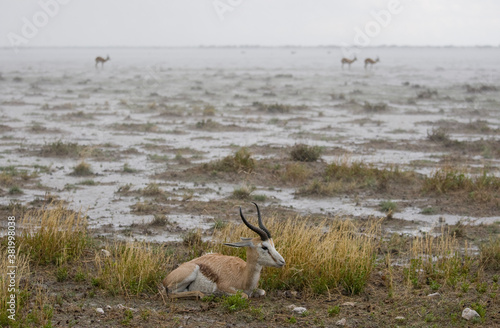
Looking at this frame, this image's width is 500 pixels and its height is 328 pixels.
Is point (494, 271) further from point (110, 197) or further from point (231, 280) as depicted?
point (110, 197)

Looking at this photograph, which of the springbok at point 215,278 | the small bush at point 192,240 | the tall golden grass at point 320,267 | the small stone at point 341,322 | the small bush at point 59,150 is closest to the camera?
the small stone at point 341,322

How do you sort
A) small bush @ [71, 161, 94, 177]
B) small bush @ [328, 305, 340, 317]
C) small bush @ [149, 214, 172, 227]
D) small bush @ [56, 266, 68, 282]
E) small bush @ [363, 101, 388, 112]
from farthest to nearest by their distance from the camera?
small bush @ [363, 101, 388, 112] < small bush @ [71, 161, 94, 177] < small bush @ [149, 214, 172, 227] < small bush @ [56, 266, 68, 282] < small bush @ [328, 305, 340, 317]

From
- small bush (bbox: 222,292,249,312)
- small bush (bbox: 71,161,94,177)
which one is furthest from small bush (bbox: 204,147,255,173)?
small bush (bbox: 222,292,249,312)

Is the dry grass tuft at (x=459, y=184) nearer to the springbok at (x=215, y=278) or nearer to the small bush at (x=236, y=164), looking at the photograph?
the small bush at (x=236, y=164)

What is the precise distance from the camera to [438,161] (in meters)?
15.8

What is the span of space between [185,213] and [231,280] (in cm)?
453

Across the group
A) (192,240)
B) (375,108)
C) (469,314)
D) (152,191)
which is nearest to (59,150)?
(152,191)

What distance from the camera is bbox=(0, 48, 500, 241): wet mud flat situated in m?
11.2

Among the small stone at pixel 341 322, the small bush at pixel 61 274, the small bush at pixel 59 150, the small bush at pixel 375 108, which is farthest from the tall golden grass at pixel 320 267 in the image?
the small bush at pixel 375 108

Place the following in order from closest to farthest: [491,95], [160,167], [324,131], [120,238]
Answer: [120,238] → [160,167] → [324,131] → [491,95]

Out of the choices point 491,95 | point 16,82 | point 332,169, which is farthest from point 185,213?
point 16,82

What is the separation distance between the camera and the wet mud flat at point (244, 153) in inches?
442

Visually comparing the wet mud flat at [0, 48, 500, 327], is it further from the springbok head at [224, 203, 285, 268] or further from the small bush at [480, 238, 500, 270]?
the springbok head at [224, 203, 285, 268]

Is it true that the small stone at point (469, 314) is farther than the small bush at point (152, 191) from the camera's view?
No
